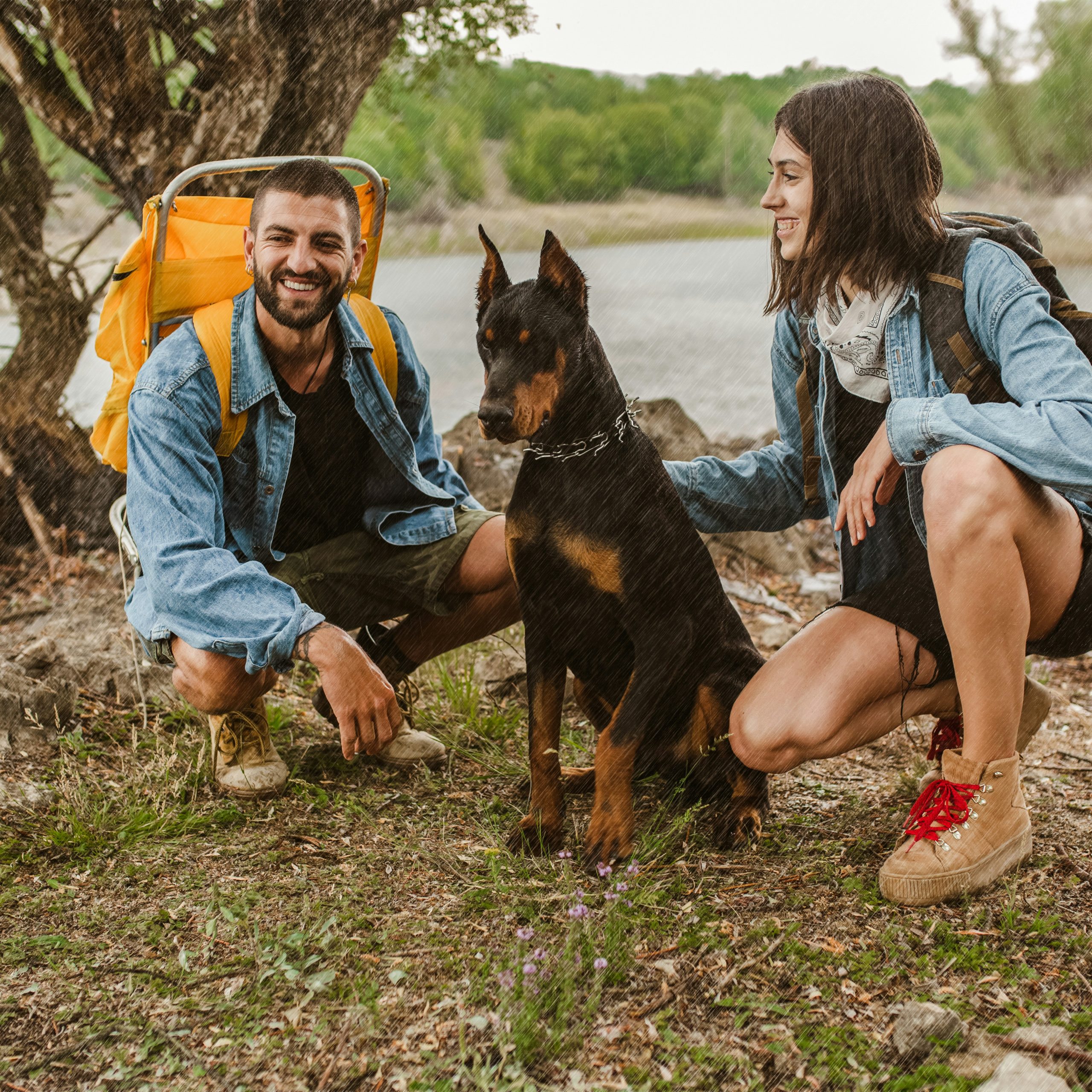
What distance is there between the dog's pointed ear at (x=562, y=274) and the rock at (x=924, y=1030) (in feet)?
5.15

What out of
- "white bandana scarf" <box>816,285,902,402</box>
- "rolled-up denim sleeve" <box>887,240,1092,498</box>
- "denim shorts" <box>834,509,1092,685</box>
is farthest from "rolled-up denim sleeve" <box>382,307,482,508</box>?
"rolled-up denim sleeve" <box>887,240,1092,498</box>

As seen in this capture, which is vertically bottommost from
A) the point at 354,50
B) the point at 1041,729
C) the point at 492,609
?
the point at 1041,729

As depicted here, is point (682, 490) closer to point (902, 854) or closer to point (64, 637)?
point (902, 854)

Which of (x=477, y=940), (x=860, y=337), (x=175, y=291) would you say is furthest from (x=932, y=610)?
(x=175, y=291)

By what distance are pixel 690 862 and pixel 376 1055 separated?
95 centimetres

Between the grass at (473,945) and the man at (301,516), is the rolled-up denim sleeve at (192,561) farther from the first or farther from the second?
the grass at (473,945)

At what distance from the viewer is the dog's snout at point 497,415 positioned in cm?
213

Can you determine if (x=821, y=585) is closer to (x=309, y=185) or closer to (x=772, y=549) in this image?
(x=772, y=549)

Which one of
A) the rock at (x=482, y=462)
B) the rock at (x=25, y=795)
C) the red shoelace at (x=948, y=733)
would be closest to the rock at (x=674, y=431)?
the rock at (x=482, y=462)

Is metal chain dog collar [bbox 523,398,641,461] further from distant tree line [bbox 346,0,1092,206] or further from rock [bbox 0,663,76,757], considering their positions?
rock [bbox 0,663,76,757]

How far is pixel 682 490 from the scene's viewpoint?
2.70m

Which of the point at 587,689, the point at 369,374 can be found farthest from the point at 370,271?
the point at 587,689

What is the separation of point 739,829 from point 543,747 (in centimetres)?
55

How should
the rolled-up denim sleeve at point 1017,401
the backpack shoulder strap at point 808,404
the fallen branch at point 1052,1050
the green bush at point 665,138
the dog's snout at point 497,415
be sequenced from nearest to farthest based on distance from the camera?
the fallen branch at point 1052,1050
the rolled-up denim sleeve at point 1017,401
the dog's snout at point 497,415
the backpack shoulder strap at point 808,404
the green bush at point 665,138
